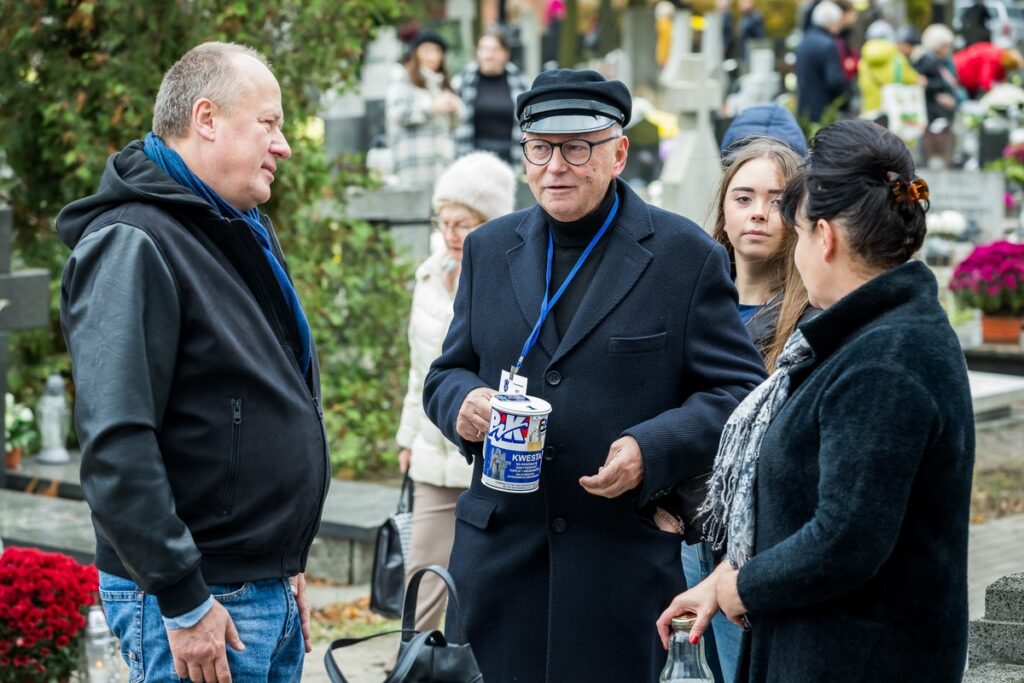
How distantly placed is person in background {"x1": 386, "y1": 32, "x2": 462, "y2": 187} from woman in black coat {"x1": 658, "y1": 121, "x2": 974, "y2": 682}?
9225 millimetres

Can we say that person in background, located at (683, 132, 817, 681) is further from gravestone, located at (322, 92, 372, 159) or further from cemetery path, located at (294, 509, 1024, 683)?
gravestone, located at (322, 92, 372, 159)

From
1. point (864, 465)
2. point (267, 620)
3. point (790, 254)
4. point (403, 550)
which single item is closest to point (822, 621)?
point (864, 465)

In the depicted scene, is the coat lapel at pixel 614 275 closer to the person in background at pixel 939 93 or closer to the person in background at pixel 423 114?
the person in background at pixel 423 114

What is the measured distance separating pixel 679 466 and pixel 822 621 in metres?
0.73

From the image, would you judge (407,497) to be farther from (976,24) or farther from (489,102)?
(976,24)

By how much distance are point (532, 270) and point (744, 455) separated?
0.88 meters

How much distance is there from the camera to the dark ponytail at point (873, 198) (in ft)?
9.13

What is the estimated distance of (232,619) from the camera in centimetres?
318

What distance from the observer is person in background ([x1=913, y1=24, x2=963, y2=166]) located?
18672mm

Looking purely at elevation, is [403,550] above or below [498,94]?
below

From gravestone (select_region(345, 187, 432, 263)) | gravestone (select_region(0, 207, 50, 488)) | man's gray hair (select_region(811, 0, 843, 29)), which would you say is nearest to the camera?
gravestone (select_region(0, 207, 50, 488))

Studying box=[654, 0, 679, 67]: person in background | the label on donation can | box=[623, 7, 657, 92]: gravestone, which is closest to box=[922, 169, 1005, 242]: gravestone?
box=[623, 7, 657, 92]: gravestone

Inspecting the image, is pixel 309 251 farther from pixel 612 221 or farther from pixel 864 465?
pixel 864 465

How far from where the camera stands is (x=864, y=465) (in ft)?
8.61
